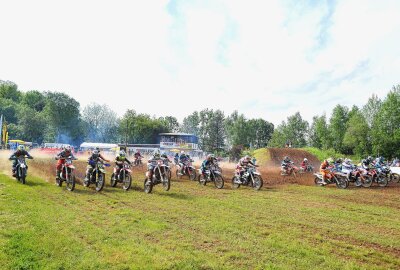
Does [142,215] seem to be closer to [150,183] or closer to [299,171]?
[150,183]

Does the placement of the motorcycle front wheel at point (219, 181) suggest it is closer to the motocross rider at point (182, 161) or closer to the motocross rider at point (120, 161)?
the motocross rider at point (182, 161)

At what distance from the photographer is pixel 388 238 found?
8.06m

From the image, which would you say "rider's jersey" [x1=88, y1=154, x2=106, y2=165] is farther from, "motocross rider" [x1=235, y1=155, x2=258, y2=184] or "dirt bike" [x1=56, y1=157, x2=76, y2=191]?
"motocross rider" [x1=235, y1=155, x2=258, y2=184]

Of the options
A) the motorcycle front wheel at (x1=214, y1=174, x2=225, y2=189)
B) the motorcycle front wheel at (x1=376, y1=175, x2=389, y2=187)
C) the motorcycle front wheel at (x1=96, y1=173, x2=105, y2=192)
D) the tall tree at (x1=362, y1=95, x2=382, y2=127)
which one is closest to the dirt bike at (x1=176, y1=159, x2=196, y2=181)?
the motorcycle front wheel at (x1=214, y1=174, x2=225, y2=189)

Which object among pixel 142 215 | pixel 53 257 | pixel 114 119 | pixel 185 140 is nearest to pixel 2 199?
pixel 142 215

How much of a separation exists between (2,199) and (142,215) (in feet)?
17.3

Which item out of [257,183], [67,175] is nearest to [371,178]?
Result: [257,183]

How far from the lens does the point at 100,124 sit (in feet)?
382

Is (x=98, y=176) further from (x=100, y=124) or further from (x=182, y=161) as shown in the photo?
(x=100, y=124)

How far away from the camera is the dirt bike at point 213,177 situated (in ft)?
57.5

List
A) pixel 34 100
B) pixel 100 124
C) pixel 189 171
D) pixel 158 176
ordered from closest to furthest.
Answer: pixel 158 176 → pixel 189 171 → pixel 34 100 → pixel 100 124

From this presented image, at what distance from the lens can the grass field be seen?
6070 millimetres

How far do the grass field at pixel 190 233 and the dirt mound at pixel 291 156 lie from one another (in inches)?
1133

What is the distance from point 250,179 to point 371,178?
8157 mm
